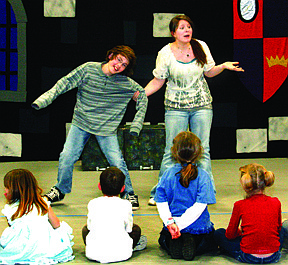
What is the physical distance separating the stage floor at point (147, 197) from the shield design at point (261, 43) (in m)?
0.91

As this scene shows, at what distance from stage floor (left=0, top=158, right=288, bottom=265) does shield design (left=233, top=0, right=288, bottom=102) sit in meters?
0.91

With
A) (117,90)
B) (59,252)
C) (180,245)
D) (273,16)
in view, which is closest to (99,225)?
(59,252)

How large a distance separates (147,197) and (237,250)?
1.59m

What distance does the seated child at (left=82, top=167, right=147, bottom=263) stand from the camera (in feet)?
8.15

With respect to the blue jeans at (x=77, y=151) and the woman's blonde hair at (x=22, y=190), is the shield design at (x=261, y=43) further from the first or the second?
the woman's blonde hair at (x=22, y=190)

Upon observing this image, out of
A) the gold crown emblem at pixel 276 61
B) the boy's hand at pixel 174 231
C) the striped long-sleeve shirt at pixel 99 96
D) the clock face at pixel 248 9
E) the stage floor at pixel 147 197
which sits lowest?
the stage floor at pixel 147 197

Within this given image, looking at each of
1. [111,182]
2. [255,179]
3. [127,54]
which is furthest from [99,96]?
[255,179]

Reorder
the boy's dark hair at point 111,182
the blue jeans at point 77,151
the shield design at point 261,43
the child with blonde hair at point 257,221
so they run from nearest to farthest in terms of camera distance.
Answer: the child with blonde hair at point 257,221
the boy's dark hair at point 111,182
the blue jeans at point 77,151
the shield design at point 261,43

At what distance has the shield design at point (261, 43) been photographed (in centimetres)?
574

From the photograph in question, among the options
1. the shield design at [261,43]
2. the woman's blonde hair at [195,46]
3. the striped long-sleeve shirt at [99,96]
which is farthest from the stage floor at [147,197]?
the woman's blonde hair at [195,46]

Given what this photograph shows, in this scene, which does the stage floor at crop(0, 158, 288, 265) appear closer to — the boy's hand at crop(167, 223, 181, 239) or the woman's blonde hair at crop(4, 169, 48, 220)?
the boy's hand at crop(167, 223, 181, 239)

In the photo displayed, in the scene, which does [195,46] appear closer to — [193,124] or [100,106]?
[193,124]

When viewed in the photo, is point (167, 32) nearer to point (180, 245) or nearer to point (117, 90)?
point (117, 90)

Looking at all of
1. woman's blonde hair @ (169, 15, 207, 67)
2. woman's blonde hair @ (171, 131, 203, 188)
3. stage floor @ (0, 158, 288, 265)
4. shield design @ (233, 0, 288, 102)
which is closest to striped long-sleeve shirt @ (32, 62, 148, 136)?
woman's blonde hair @ (169, 15, 207, 67)
